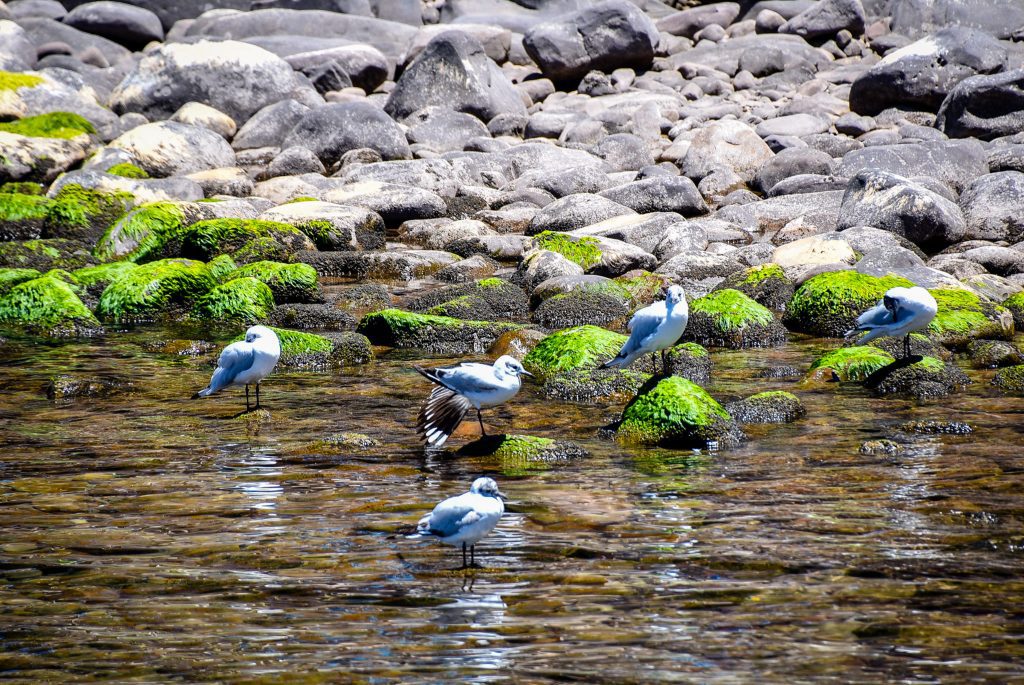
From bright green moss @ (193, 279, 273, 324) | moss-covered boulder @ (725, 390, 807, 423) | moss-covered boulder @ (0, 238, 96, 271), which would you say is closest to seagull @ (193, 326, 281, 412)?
moss-covered boulder @ (725, 390, 807, 423)

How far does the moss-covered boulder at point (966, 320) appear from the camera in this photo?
1185cm

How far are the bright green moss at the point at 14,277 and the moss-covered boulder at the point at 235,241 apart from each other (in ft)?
7.65

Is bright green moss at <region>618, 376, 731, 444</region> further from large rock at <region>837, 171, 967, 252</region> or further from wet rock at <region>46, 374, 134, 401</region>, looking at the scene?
large rock at <region>837, 171, 967, 252</region>

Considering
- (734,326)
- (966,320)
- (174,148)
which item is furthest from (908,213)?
(174,148)

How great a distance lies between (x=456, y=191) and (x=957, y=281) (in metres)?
10.2

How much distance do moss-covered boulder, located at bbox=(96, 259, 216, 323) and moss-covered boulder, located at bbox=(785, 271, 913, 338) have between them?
7541mm

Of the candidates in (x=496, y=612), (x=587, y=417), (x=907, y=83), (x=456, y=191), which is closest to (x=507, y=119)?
(x=456, y=191)

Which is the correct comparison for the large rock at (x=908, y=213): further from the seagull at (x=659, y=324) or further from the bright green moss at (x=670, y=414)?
the bright green moss at (x=670, y=414)

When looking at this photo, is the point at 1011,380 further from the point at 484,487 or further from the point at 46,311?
the point at 46,311

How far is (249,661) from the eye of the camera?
468 centimetres

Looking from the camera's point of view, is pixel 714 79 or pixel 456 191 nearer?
pixel 456 191

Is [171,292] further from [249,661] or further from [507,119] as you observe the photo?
[507,119]

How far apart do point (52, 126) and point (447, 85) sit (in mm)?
8832

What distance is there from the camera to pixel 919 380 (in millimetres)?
10117
